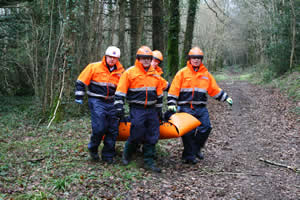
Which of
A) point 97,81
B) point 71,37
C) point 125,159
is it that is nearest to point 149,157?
point 125,159

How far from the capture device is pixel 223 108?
14.1 meters

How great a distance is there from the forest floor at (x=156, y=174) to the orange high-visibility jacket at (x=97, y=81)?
1391mm

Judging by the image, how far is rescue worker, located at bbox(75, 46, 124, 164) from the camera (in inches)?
235

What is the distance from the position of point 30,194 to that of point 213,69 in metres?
38.6

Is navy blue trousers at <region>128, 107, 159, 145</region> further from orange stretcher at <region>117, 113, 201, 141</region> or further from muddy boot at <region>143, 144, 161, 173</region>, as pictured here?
orange stretcher at <region>117, 113, 201, 141</region>

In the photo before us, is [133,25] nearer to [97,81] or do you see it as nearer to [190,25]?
[190,25]

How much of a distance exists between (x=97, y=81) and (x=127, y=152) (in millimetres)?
1577

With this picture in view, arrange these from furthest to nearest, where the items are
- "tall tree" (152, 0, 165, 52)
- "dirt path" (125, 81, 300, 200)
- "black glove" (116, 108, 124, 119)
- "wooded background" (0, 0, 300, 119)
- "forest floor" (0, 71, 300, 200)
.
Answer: "tall tree" (152, 0, 165, 52)
"wooded background" (0, 0, 300, 119)
"black glove" (116, 108, 124, 119)
"dirt path" (125, 81, 300, 200)
"forest floor" (0, 71, 300, 200)

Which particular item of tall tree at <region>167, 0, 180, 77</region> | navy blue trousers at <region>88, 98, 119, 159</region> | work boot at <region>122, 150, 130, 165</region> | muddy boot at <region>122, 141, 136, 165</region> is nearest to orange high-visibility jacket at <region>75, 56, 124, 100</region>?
navy blue trousers at <region>88, 98, 119, 159</region>

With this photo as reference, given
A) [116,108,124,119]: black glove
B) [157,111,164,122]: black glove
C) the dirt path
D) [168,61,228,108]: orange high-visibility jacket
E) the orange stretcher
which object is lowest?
the dirt path

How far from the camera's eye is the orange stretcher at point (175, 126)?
6070 mm

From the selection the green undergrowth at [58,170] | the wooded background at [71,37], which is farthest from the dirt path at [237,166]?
the wooded background at [71,37]

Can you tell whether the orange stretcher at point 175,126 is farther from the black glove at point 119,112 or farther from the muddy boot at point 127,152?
the black glove at point 119,112

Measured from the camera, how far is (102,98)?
6102 mm
